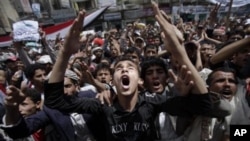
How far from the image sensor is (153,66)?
138 inches

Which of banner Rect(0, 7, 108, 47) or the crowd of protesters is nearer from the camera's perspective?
the crowd of protesters

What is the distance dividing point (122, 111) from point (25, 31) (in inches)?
157

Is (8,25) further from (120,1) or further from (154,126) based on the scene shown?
(154,126)

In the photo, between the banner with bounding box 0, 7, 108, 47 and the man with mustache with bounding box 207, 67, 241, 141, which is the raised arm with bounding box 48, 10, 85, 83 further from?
the banner with bounding box 0, 7, 108, 47

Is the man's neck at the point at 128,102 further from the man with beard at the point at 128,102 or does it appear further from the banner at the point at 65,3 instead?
the banner at the point at 65,3

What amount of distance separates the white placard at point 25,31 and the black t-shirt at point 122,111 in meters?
3.69

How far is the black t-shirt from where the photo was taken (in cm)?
250

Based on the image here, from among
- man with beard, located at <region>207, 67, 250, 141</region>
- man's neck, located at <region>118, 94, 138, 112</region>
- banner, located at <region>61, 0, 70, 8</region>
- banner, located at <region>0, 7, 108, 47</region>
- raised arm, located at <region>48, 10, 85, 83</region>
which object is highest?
raised arm, located at <region>48, 10, 85, 83</region>

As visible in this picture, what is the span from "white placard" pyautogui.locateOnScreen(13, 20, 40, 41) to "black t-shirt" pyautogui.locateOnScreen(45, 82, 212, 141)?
3694 millimetres

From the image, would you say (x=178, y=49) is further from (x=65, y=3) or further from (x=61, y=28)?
(x=65, y=3)

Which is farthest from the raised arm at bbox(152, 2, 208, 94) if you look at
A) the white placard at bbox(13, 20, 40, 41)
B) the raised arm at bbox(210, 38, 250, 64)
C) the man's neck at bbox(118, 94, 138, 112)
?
the white placard at bbox(13, 20, 40, 41)

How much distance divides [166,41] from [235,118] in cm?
72

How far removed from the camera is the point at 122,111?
259 centimetres

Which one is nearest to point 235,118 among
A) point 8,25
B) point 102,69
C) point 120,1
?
point 102,69
